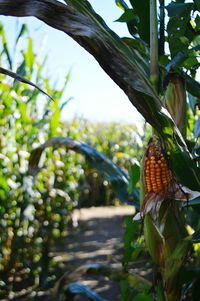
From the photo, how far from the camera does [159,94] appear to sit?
3.02 feet

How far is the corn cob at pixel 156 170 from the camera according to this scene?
2.87 ft

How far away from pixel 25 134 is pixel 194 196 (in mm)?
1910

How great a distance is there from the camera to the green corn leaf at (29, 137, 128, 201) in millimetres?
1576

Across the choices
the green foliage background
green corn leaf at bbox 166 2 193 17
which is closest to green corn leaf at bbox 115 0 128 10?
green corn leaf at bbox 166 2 193 17

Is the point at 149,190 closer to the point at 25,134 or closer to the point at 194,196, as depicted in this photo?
the point at 194,196

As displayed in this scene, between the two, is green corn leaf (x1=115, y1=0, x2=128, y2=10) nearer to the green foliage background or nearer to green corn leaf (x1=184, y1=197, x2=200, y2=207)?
→ green corn leaf (x1=184, y1=197, x2=200, y2=207)

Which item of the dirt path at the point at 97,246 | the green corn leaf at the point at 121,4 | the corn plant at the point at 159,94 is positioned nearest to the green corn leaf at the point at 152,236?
the corn plant at the point at 159,94

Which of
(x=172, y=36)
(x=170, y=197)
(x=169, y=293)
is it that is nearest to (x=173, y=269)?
(x=169, y=293)

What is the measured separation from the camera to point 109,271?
1.57 m

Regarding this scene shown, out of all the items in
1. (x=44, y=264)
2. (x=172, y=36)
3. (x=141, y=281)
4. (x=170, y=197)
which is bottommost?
(x=44, y=264)

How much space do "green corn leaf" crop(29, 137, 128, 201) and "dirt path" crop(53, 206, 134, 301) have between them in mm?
970

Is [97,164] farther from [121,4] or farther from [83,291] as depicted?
[121,4]

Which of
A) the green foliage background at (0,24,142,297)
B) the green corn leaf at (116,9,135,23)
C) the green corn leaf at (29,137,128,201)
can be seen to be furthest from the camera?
the green foliage background at (0,24,142,297)

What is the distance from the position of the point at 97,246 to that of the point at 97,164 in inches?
116
